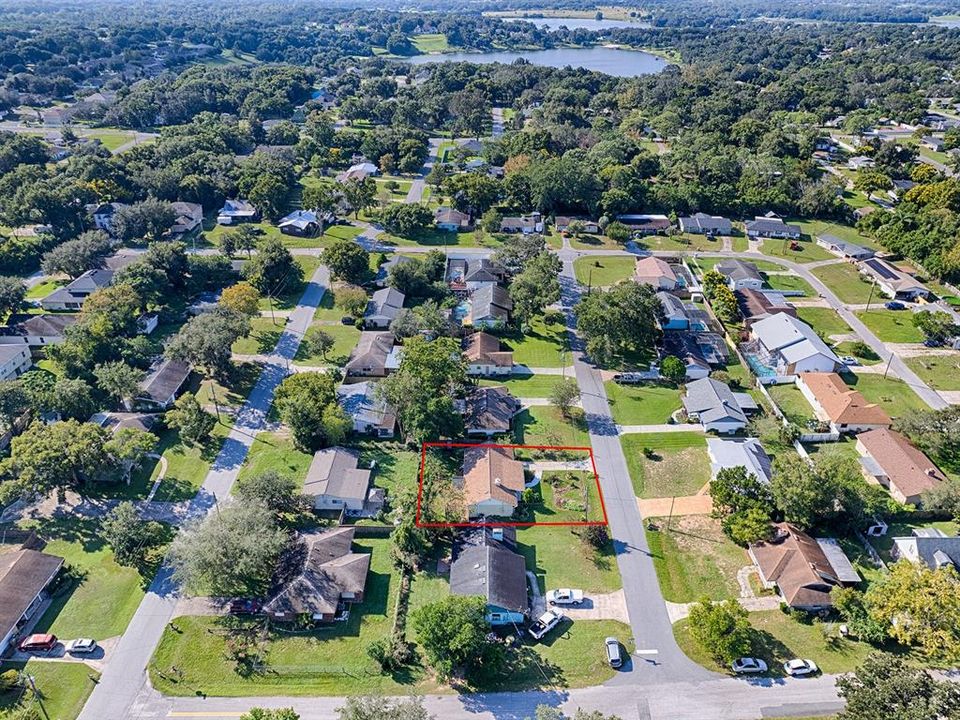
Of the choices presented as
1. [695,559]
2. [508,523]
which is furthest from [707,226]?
[508,523]

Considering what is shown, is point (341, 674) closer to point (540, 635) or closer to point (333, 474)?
point (540, 635)

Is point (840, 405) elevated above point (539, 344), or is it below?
above

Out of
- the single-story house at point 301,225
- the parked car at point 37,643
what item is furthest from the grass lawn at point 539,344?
the parked car at point 37,643

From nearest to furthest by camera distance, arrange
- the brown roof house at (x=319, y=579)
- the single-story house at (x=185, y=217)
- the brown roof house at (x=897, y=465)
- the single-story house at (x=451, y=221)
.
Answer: the brown roof house at (x=319, y=579) < the brown roof house at (x=897, y=465) < the single-story house at (x=185, y=217) < the single-story house at (x=451, y=221)

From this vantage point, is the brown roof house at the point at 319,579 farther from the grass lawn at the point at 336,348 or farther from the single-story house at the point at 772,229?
the single-story house at the point at 772,229

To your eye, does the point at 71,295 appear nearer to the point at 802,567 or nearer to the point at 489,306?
the point at 489,306

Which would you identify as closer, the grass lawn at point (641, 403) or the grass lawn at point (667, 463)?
the grass lawn at point (667, 463)
